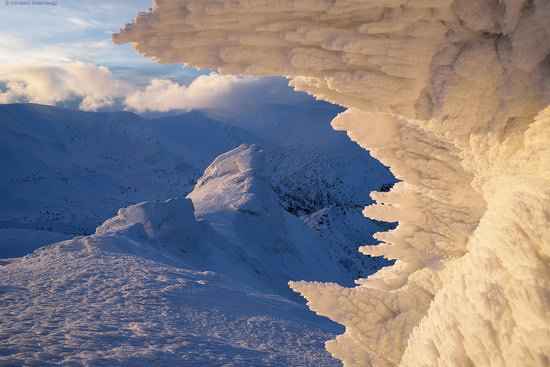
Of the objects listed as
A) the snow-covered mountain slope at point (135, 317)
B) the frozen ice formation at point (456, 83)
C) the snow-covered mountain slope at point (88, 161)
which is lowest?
the snow-covered mountain slope at point (135, 317)

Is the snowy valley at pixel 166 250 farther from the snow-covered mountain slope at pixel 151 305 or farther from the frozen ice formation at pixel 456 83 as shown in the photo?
the frozen ice formation at pixel 456 83

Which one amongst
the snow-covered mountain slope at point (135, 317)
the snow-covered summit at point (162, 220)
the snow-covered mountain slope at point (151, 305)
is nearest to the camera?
the snow-covered mountain slope at point (135, 317)

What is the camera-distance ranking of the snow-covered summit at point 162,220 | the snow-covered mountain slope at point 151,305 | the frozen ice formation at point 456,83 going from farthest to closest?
the snow-covered summit at point 162,220
the snow-covered mountain slope at point 151,305
the frozen ice formation at point 456,83

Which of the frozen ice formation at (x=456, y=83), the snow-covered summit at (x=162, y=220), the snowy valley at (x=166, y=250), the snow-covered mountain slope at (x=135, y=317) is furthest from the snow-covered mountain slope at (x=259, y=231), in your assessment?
the frozen ice formation at (x=456, y=83)

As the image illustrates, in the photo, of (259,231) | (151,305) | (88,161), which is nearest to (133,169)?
(88,161)

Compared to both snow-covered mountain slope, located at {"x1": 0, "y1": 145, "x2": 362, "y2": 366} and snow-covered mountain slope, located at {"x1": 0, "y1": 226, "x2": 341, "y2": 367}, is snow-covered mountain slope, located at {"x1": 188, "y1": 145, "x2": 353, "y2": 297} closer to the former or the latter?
snow-covered mountain slope, located at {"x1": 0, "y1": 145, "x2": 362, "y2": 366}
